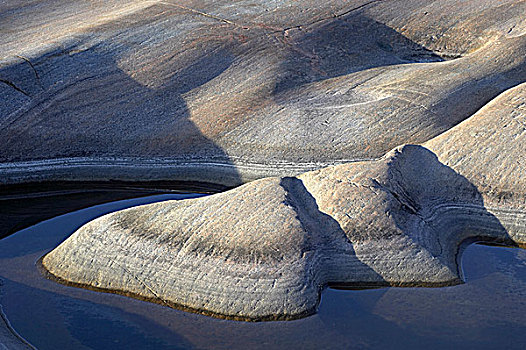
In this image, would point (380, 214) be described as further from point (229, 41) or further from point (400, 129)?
point (229, 41)

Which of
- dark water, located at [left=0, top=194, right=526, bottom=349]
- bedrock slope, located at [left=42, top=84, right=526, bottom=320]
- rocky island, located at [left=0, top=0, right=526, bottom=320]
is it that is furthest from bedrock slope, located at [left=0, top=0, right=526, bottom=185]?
dark water, located at [left=0, top=194, right=526, bottom=349]

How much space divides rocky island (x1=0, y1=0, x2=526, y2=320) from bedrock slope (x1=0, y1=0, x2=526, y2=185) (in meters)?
0.02

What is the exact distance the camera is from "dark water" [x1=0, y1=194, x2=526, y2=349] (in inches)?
166

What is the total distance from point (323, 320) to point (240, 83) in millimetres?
3261

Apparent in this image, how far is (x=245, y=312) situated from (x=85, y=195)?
2.56 m

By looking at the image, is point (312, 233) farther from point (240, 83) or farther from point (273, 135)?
point (240, 83)

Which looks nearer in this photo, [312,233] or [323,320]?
[323,320]

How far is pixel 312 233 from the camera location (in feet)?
15.7

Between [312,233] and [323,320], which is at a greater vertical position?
[312,233]

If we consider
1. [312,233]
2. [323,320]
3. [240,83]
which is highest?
[240,83]

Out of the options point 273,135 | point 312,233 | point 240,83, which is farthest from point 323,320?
point 240,83

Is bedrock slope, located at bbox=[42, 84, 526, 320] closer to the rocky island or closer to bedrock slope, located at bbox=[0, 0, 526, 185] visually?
the rocky island

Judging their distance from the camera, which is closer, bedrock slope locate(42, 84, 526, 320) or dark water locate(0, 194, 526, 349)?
dark water locate(0, 194, 526, 349)

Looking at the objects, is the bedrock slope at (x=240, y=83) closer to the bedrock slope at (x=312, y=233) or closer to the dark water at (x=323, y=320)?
the bedrock slope at (x=312, y=233)
